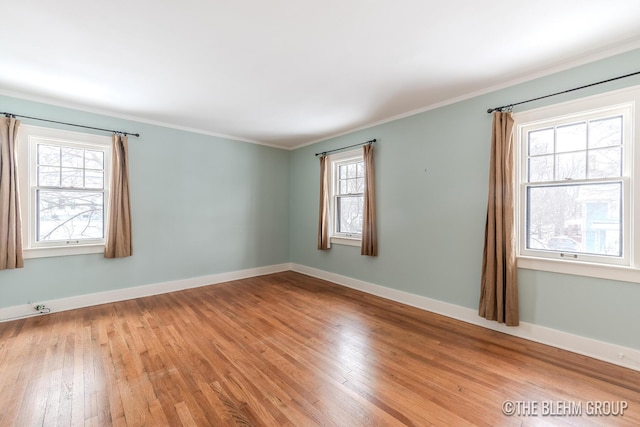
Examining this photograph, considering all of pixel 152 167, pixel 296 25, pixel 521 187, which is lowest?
pixel 521 187

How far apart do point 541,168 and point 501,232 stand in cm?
74

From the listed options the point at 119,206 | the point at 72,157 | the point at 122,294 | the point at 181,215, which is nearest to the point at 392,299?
the point at 181,215

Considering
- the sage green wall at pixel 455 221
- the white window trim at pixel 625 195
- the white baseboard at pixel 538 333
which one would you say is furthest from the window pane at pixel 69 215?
the white window trim at pixel 625 195

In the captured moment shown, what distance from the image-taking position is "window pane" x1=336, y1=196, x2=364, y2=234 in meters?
4.59

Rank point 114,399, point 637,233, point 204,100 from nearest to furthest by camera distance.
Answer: point 114,399, point 637,233, point 204,100

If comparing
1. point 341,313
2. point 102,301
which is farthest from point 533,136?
point 102,301

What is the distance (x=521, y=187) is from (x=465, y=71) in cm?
129

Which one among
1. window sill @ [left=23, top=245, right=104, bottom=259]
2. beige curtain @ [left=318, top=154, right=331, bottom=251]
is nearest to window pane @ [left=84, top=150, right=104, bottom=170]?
window sill @ [left=23, top=245, right=104, bottom=259]

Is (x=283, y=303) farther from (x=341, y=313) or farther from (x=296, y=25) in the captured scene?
(x=296, y=25)

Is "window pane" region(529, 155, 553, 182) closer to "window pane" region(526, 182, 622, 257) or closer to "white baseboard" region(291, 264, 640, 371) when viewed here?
"window pane" region(526, 182, 622, 257)

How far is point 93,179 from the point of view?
12.1ft

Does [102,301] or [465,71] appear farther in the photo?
[102,301]

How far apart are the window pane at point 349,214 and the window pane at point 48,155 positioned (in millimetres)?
4006

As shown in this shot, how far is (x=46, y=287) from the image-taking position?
11.0ft
